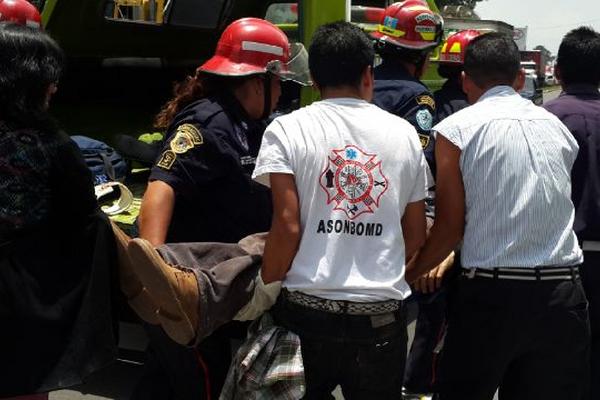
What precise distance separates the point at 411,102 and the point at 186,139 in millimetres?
1098

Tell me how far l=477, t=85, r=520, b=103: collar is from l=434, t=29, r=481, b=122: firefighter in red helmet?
135 cm

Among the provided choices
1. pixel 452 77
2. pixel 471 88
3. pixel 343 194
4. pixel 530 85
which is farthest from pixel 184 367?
pixel 530 85

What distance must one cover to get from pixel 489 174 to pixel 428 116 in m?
0.81

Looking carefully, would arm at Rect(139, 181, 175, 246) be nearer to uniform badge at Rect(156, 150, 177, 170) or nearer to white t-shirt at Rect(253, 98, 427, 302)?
uniform badge at Rect(156, 150, 177, 170)

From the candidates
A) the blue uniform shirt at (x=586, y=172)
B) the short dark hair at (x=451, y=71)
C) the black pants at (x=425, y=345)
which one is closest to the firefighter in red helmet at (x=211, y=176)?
the blue uniform shirt at (x=586, y=172)

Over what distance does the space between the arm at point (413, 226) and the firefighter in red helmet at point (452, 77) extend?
5.69 feet

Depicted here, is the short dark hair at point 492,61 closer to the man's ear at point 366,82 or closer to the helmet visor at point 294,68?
the man's ear at point 366,82

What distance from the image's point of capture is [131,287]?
Answer: 234 centimetres

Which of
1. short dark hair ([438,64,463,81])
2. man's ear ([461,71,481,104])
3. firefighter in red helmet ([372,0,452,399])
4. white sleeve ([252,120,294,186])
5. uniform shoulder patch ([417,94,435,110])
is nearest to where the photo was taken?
white sleeve ([252,120,294,186])

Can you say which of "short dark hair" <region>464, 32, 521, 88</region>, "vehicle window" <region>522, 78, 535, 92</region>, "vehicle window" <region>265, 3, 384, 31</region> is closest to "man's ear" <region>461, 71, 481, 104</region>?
"short dark hair" <region>464, 32, 521, 88</region>

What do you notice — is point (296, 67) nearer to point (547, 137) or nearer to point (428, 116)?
point (428, 116)

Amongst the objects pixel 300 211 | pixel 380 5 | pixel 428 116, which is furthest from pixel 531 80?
pixel 300 211

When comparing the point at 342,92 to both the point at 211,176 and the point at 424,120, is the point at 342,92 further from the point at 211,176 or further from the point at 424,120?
the point at 424,120

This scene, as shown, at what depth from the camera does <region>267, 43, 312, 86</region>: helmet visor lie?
274cm
